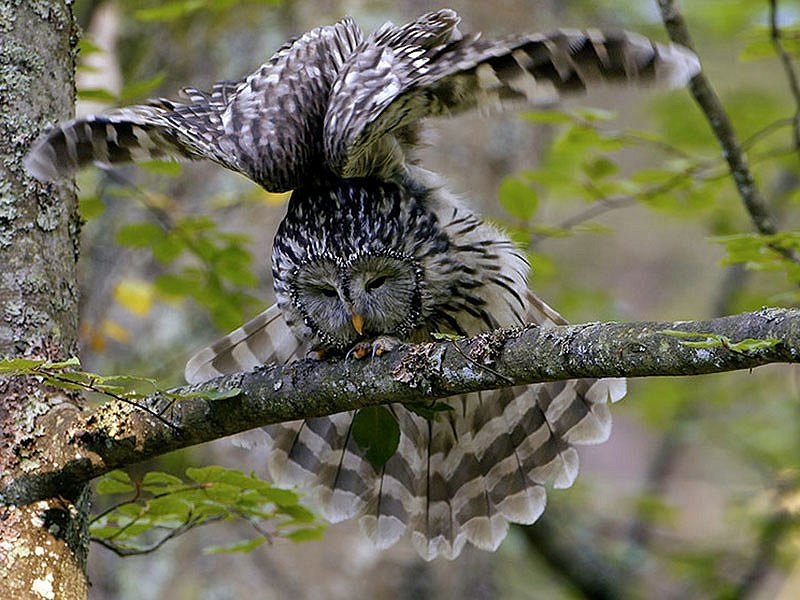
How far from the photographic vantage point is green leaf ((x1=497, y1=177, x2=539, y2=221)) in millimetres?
3537

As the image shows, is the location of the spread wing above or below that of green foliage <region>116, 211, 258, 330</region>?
below

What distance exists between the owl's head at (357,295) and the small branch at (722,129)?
1.05 metres

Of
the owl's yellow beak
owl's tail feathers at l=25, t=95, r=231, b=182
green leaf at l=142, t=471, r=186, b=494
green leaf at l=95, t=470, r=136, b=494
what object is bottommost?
the owl's yellow beak

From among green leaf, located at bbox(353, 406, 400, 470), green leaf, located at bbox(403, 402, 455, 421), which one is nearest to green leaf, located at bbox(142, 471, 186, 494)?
green leaf, located at bbox(353, 406, 400, 470)

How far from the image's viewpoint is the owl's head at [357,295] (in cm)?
301

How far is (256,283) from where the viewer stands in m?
3.90

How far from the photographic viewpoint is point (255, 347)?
3.53 m

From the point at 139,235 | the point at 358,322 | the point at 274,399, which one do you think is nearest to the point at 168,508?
the point at 274,399

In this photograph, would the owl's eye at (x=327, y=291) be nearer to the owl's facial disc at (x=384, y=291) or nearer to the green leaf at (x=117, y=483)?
the owl's facial disc at (x=384, y=291)

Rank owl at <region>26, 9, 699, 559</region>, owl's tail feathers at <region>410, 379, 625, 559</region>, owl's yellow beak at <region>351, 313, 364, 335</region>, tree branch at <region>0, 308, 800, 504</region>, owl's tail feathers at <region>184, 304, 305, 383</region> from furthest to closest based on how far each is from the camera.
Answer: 1. owl's tail feathers at <region>184, 304, 305, 383</region>
2. owl's tail feathers at <region>410, 379, 625, 559</region>
3. owl's yellow beak at <region>351, 313, 364, 335</region>
4. owl at <region>26, 9, 699, 559</region>
5. tree branch at <region>0, 308, 800, 504</region>

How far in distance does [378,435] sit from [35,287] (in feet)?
3.03

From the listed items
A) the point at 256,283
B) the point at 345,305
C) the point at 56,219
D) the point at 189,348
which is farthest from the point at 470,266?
the point at 189,348

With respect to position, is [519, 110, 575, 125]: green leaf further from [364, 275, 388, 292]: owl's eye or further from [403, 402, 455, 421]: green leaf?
[403, 402, 455, 421]: green leaf

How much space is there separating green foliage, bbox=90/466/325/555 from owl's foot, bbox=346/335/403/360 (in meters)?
0.40
